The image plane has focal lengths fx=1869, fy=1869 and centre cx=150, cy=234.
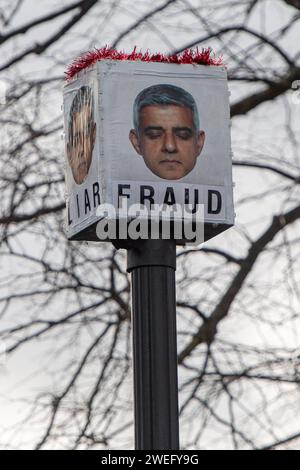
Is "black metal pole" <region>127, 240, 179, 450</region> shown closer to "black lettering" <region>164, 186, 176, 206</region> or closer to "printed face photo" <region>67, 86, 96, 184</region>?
"black lettering" <region>164, 186, 176, 206</region>

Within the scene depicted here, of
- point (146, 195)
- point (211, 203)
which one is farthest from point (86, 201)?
point (211, 203)

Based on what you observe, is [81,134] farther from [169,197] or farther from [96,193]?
[169,197]

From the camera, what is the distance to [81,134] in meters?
5.59

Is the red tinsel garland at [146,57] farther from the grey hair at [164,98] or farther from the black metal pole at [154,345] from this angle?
the black metal pole at [154,345]

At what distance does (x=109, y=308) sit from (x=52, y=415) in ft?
2.06

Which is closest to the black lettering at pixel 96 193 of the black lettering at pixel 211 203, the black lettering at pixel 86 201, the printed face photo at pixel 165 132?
the black lettering at pixel 86 201

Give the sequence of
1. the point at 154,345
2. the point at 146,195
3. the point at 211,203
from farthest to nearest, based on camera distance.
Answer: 1. the point at 211,203
2. the point at 146,195
3. the point at 154,345

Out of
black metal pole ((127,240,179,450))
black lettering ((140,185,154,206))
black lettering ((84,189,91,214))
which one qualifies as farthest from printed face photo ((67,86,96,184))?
black metal pole ((127,240,179,450))

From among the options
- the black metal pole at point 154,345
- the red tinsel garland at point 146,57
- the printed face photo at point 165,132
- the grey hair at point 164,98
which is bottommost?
the black metal pole at point 154,345

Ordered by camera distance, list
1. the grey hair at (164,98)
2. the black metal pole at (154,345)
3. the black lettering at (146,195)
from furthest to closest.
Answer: the grey hair at (164,98) → the black lettering at (146,195) → the black metal pole at (154,345)

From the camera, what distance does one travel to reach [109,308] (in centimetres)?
926

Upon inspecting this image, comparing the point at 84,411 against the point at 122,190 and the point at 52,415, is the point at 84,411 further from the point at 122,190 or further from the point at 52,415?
the point at 122,190

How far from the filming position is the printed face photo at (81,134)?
5559mm

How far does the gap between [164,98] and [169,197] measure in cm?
30
